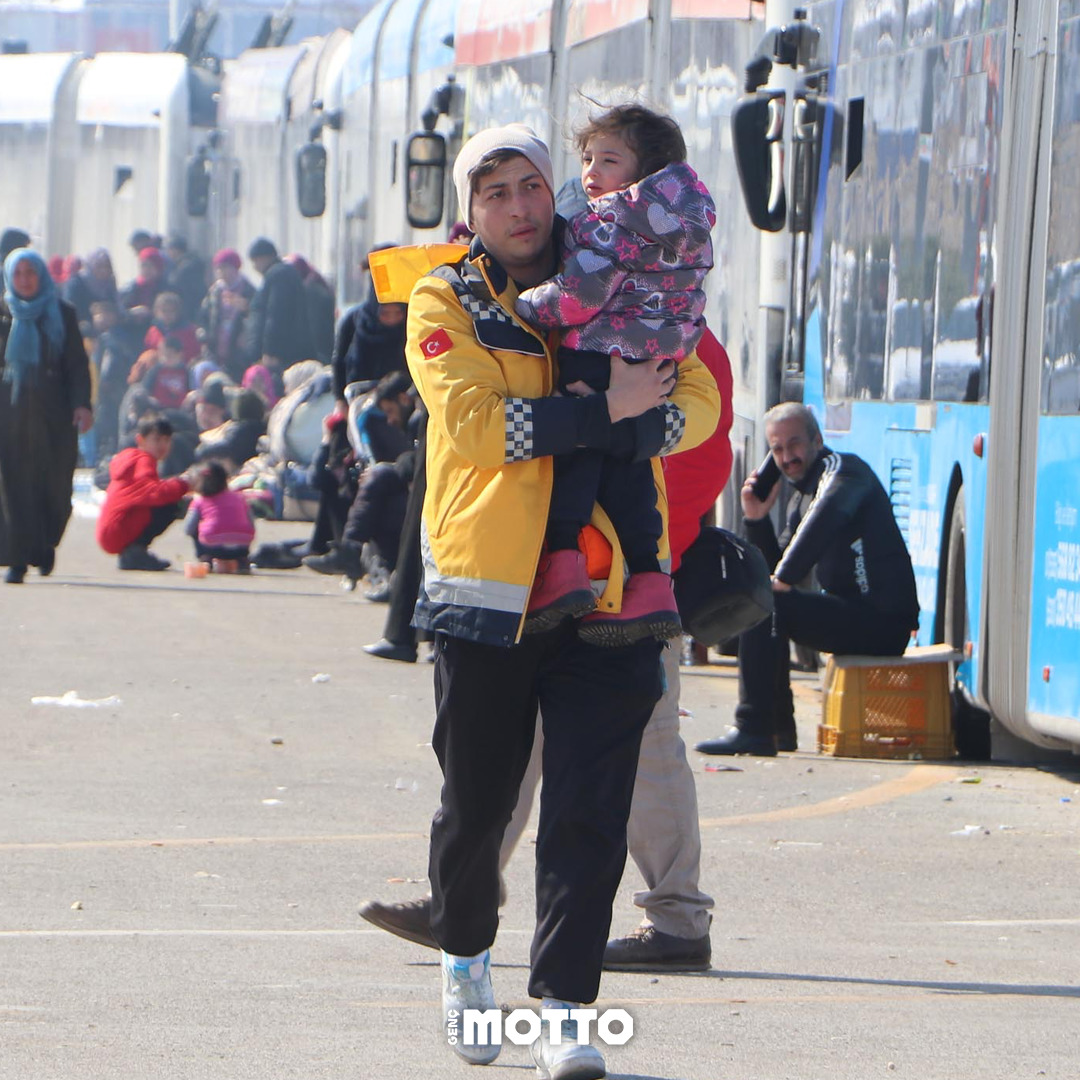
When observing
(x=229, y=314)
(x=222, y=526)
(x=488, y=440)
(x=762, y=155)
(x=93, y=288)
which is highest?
(x=762, y=155)

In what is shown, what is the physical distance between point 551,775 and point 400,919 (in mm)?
1068

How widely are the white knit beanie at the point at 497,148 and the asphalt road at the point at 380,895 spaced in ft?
5.01

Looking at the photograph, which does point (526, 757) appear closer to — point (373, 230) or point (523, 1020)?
point (523, 1020)

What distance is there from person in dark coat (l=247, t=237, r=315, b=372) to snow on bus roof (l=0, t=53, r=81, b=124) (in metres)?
8.21

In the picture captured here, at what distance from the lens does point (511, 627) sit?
4543 millimetres

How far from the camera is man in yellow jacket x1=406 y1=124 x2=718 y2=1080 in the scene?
4.56m

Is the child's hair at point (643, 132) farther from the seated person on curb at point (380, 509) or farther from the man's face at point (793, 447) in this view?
the seated person on curb at point (380, 509)

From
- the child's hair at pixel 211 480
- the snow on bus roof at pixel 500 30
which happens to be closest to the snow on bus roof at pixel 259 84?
the snow on bus roof at pixel 500 30

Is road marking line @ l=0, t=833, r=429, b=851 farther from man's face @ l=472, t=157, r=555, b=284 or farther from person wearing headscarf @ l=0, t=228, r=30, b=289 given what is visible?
person wearing headscarf @ l=0, t=228, r=30, b=289

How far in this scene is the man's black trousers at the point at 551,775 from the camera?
181 inches

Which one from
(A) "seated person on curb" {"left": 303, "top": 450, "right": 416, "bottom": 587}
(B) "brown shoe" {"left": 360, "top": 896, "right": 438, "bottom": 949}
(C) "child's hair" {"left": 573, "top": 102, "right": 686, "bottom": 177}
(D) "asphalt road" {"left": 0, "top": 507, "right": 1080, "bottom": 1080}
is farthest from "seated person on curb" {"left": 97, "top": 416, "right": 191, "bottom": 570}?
(C) "child's hair" {"left": 573, "top": 102, "right": 686, "bottom": 177}

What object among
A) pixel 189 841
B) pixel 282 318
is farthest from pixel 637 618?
pixel 282 318

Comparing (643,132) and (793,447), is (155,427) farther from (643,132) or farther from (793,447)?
(643,132)

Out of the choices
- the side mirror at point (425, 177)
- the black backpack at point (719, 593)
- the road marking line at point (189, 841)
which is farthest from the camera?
the side mirror at point (425, 177)
